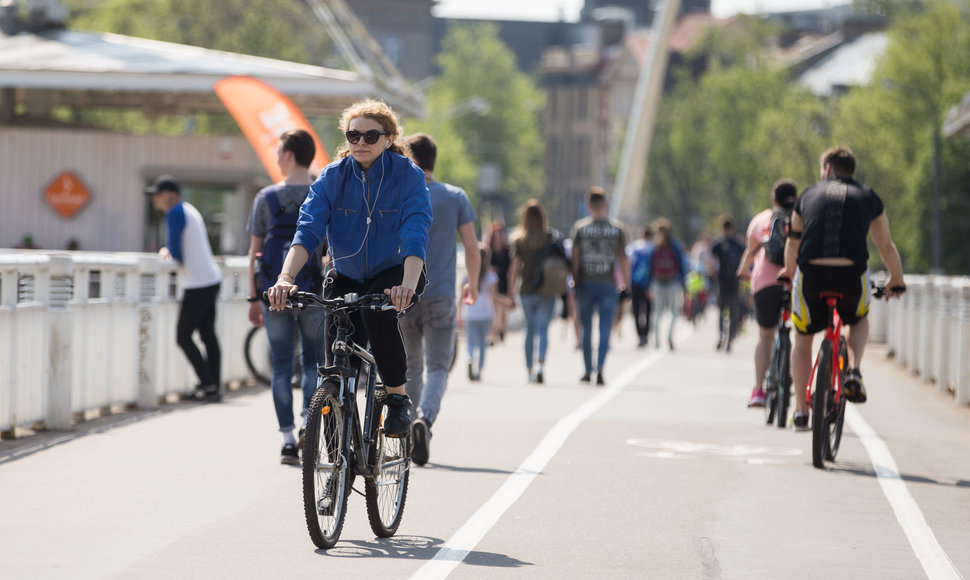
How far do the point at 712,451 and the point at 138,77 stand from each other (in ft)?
59.4

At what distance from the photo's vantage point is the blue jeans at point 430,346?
35.9ft

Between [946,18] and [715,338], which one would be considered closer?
[715,338]

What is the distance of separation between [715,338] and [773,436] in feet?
68.2

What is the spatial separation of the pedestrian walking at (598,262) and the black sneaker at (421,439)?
807 centimetres

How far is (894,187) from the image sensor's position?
200 ft

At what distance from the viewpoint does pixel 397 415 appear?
26.9 ft

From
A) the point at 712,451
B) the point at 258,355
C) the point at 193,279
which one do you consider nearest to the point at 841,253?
the point at 712,451

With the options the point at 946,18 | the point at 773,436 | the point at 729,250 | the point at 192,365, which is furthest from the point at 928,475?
the point at 946,18

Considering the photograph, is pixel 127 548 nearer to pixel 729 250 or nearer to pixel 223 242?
pixel 729 250

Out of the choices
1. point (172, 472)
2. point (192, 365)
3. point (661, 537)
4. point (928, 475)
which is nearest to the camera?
point (661, 537)

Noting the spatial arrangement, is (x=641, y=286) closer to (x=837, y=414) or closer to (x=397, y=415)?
(x=837, y=414)

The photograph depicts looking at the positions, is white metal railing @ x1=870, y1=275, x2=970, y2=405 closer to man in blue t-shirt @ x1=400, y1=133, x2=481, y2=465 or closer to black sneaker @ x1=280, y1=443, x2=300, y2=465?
man in blue t-shirt @ x1=400, y1=133, x2=481, y2=465

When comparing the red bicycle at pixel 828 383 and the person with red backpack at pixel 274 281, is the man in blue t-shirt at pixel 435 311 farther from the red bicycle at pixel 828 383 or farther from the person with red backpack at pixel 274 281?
the red bicycle at pixel 828 383

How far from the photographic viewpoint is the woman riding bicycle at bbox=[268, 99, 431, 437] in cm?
803
